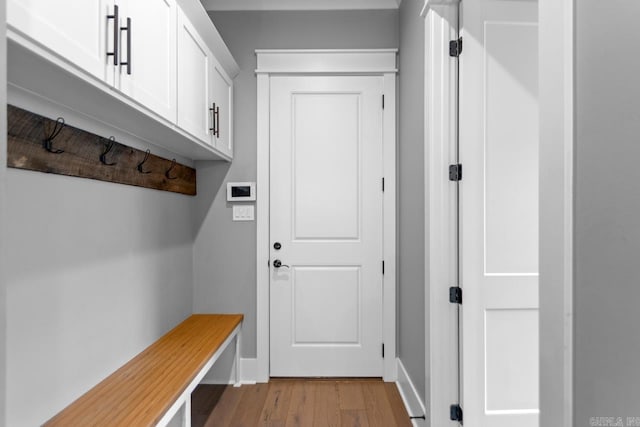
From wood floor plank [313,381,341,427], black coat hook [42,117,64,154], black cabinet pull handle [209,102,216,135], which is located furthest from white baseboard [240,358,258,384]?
black coat hook [42,117,64,154]

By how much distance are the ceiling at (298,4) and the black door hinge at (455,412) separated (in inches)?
107

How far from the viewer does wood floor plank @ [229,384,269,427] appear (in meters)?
2.27

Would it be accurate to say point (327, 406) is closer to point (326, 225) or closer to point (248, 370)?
point (248, 370)

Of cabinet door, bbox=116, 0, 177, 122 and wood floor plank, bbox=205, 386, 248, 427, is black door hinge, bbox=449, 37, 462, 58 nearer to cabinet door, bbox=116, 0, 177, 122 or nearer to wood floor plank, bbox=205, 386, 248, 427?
cabinet door, bbox=116, 0, 177, 122

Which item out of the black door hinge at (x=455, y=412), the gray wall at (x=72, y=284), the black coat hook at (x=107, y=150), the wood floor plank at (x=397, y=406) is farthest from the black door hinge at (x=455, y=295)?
the black coat hook at (x=107, y=150)

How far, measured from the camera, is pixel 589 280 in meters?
0.78

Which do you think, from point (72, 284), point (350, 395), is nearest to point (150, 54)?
point (72, 284)

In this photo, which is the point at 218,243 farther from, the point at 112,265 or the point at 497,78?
the point at 497,78

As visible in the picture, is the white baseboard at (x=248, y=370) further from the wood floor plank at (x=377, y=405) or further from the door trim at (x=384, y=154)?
the wood floor plank at (x=377, y=405)

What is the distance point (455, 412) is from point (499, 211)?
101 centimetres

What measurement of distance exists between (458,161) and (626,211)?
113cm

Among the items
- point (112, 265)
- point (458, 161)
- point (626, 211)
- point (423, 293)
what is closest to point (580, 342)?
point (626, 211)

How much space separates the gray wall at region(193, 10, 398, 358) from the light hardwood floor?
0.36 m

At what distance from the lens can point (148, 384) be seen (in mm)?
1635
